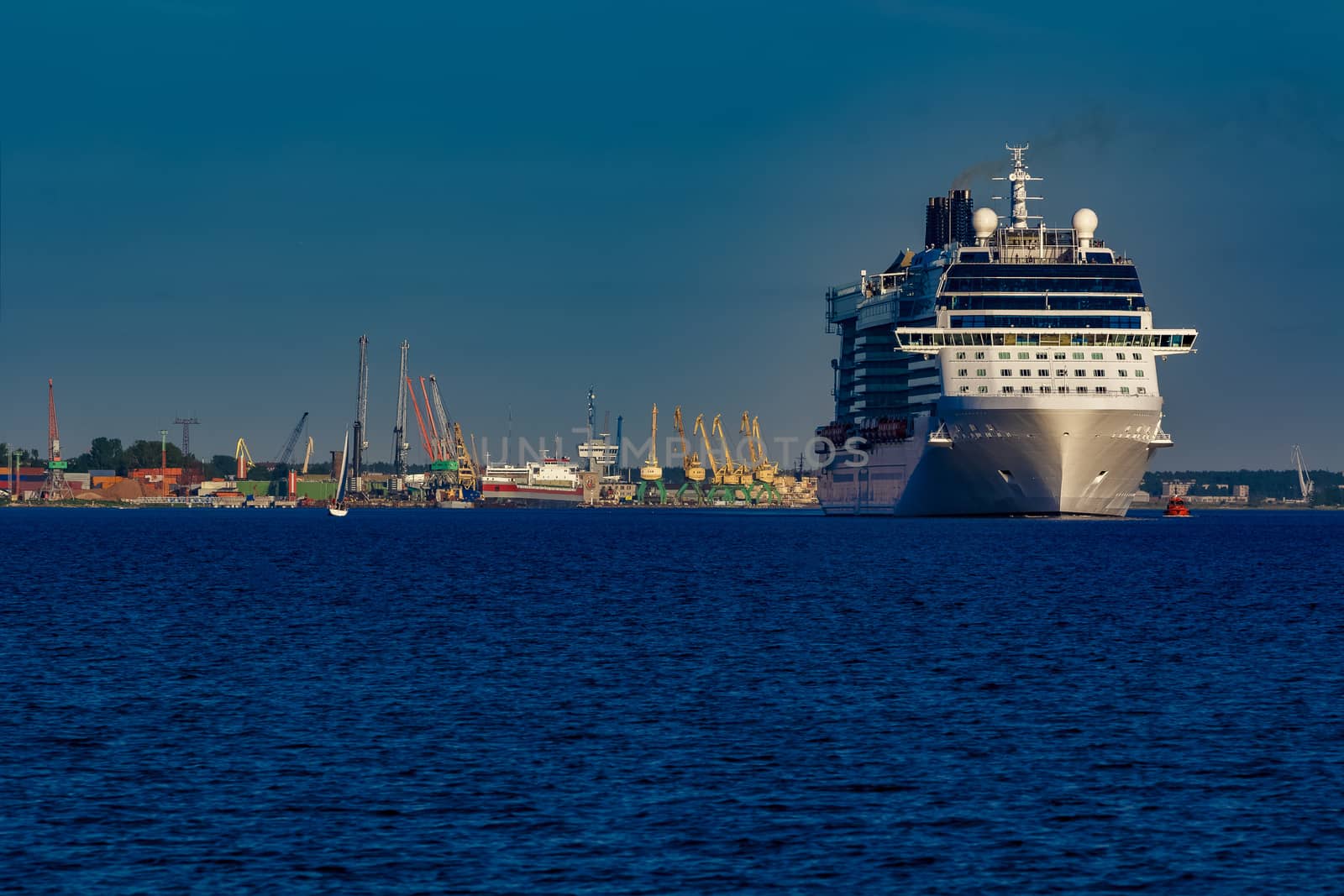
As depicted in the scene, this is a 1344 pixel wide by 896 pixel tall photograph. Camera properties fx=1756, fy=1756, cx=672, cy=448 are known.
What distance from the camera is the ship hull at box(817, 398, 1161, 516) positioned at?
427 ft

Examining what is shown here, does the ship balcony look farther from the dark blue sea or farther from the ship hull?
the dark blue sea

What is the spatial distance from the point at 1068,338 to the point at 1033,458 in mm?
10252

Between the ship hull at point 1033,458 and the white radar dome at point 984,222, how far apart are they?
80.1ft

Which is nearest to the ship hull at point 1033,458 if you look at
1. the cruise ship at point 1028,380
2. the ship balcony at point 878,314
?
the cruise ship at point 1028,380

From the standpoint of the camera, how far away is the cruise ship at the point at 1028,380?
131250 millimetres

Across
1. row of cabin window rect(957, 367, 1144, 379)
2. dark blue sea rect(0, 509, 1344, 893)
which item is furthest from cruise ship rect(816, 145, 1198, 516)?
dark blue sea rect(0, 509, 1344, 893)

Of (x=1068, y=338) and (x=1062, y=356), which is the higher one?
(x=1068, y=338)

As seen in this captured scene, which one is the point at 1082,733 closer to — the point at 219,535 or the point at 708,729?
the point at 708,729

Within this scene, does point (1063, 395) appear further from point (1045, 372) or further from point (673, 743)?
point (673, 743)

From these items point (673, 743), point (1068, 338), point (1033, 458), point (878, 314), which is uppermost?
point (878, 314)

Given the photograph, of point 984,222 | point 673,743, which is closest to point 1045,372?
point 984,222

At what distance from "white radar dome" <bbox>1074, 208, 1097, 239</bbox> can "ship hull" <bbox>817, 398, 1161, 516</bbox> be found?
24.6m

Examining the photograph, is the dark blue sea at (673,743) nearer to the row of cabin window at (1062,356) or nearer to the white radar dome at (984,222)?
the row of cabin window at (1062,356)

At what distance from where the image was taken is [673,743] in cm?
3303
